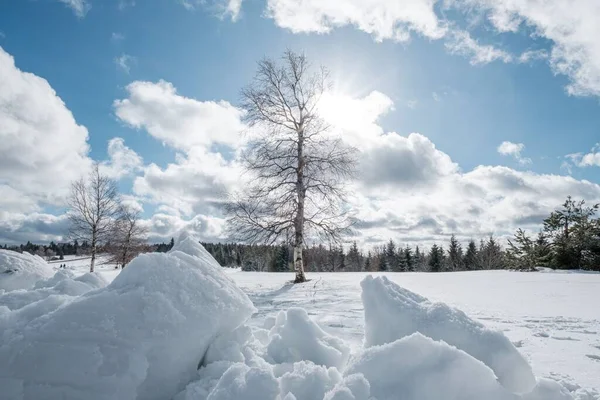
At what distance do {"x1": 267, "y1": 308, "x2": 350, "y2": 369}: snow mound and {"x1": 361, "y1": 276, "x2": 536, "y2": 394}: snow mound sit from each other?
0.89ft

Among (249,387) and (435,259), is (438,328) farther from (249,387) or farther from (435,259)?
(435,259)

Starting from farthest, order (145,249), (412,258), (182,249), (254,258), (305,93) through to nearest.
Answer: (254,258)
(412,258)
(145,249)
(305,93)
(182,249)

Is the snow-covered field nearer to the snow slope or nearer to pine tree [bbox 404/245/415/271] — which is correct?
the snow slope

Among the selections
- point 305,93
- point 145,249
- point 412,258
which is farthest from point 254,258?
point 305,93

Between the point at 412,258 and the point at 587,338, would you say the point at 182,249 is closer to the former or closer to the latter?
the point at 587,338

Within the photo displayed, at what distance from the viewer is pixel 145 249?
28984mm

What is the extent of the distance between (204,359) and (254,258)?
264 feet

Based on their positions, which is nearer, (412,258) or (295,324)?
(295,324)

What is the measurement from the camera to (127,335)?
197 cm

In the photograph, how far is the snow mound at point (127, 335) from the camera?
178 cm

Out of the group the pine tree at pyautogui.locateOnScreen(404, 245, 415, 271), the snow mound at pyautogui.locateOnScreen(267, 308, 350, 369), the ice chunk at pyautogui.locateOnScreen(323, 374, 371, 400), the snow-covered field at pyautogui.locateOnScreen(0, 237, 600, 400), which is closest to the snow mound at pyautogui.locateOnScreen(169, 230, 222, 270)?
the snow-covered field at pyautogui.locateOnScreen(0, 237, 600, 400)

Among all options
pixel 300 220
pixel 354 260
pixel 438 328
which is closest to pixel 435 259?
pixel 354 260

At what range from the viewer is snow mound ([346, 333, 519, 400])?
1.69 metres

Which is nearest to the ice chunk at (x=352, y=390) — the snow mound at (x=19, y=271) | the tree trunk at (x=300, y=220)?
the snow mound at (x=19, y=271)
